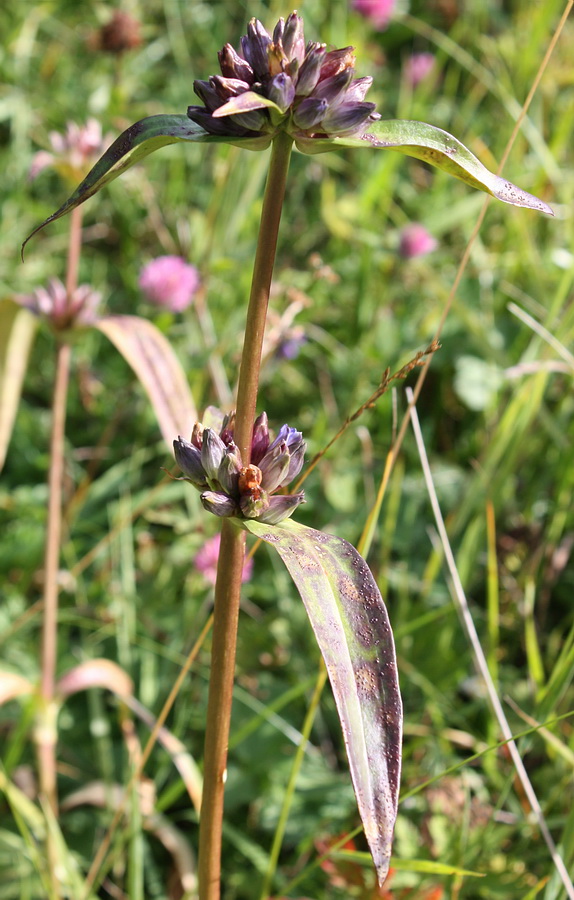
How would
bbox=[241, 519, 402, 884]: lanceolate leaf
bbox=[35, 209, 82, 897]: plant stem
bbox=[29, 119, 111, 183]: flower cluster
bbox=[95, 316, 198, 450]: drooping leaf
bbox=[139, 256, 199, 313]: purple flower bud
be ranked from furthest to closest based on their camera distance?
bbox=[139, 256, 199, 313]: purple flower bud, bbox=[29, 119, 111, 183]: flower cluster, bbox=[35, 209, 82, 897]: plant stem, bbox=[95, 316, 198, 450]: drooping leaf, bbox=[241, 519, 402, 884]: lanceolate leaf

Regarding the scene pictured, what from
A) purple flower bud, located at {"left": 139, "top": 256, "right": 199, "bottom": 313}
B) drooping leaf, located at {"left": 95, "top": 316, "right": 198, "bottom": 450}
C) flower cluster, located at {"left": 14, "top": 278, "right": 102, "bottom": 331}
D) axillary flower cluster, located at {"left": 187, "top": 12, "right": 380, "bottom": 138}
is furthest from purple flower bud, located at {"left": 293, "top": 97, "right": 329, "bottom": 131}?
purple flower bud, located at {"left": 139, "top": 256, "right": 199, "bottom": 313}

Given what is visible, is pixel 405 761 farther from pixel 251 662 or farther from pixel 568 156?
pixel 568 156

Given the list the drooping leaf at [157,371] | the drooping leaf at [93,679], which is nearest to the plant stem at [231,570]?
the drooping leaf at [157,371]

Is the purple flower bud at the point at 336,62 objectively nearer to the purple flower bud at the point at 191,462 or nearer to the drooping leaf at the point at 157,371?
the purple flower bud at the point at 191,462

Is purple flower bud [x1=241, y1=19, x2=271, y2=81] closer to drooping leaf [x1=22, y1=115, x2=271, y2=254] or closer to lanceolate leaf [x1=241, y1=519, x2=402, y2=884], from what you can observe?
drooping leaf [x1=22, y1=115, x2=271, y2=254]

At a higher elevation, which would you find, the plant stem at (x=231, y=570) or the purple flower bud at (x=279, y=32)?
the purple flower bud at (x=279, y=32)

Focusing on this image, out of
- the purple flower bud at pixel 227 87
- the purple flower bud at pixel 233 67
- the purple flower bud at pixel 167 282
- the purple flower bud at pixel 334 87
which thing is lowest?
the purple flower bud at pixel 167 282

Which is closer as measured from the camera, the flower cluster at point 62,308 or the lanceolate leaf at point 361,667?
the lanceolate leaf at point 361,667

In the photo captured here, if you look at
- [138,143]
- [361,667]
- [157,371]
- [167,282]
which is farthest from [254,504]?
[167,282]
